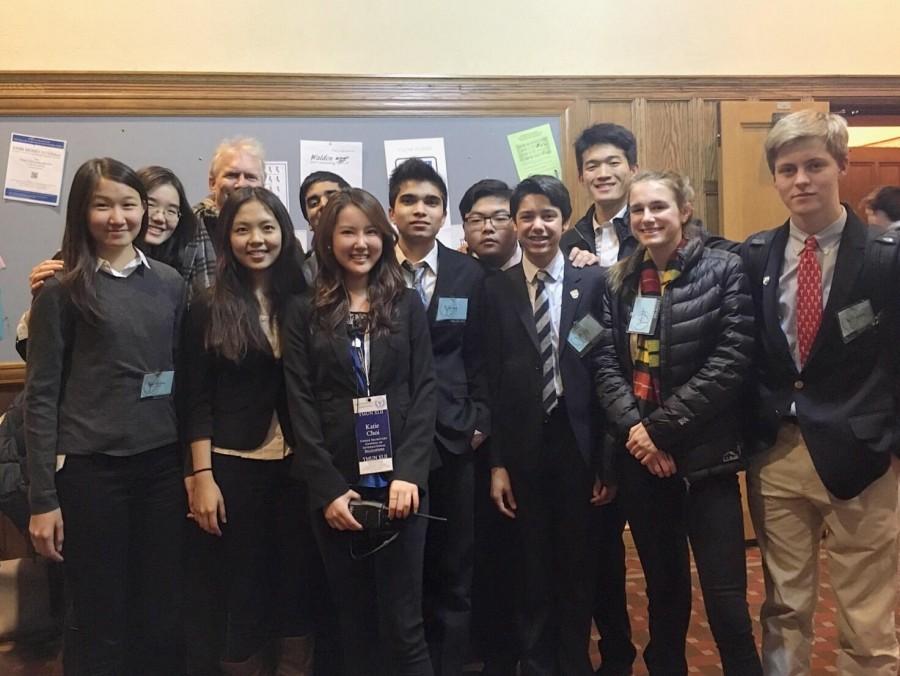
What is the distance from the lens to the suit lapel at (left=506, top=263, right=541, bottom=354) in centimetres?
207

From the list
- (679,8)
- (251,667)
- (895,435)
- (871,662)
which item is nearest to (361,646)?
(251,667)

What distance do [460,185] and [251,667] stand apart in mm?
2343

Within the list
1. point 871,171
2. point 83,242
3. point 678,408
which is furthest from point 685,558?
point 871,171

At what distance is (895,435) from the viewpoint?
→ 1.79 meters

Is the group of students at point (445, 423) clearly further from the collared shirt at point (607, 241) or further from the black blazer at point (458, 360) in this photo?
the collared shirt at point (607, 241)

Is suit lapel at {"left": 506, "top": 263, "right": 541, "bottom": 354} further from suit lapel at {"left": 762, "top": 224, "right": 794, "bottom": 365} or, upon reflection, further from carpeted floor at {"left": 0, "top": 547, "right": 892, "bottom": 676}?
carpeted floor at {"left": 0, "top": 547, "right": 892, "bottom": 676}

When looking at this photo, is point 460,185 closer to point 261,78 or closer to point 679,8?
point 261,78

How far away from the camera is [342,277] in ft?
6.34

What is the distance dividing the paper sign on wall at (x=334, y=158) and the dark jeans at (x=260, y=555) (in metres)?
1.80

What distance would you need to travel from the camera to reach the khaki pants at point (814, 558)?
182 cm

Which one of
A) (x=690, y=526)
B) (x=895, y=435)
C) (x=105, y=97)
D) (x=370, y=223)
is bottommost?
(x=690, y=526)

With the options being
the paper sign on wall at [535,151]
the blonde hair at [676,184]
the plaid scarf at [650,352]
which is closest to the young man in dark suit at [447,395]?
the plaid scarf at [650,352]

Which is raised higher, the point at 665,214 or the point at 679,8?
the point at 679,8

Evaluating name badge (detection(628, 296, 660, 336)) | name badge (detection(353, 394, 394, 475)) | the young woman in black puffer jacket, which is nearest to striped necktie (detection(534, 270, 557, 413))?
the young woman in black puffer jacket
